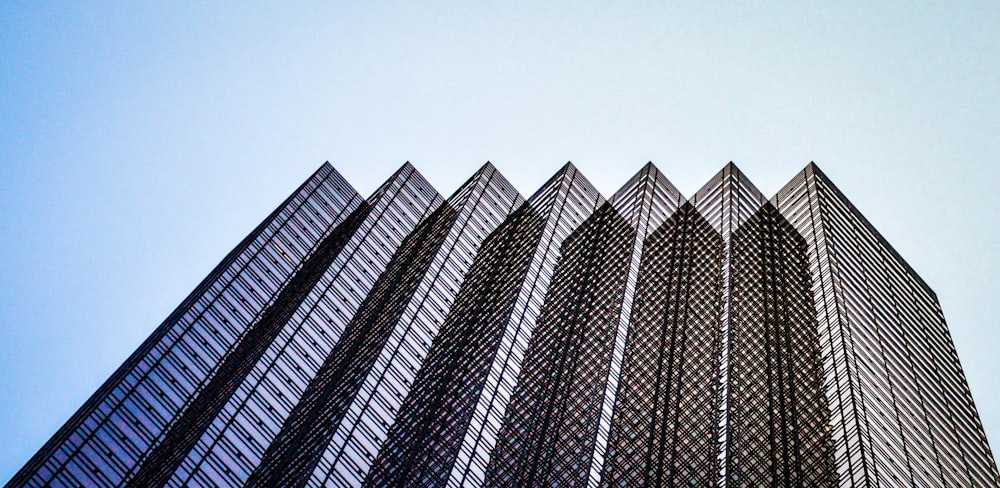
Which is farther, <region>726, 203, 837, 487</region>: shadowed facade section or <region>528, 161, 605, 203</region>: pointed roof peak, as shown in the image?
<region>528, 161, 605, 203</region>: pointed roof peak

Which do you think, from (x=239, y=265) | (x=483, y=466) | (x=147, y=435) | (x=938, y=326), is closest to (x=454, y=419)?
(x=483, y=466)

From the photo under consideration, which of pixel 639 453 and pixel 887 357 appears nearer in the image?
pixel 639 453

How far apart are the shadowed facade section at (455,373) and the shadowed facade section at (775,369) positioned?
1417cm

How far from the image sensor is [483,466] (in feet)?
154

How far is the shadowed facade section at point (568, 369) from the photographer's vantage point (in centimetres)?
5078

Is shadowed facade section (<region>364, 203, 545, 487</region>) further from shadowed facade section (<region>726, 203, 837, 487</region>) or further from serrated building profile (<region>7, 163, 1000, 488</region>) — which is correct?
shadowed facade section (<region>726, 203, 837, 487</region>)

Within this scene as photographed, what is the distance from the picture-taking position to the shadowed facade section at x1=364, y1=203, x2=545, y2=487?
1906 inches

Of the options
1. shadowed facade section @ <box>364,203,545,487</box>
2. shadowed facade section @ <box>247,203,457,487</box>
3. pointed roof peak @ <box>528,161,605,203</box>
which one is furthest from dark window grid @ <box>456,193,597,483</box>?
pointed roof peak @ <box>528,161,605,203</box>

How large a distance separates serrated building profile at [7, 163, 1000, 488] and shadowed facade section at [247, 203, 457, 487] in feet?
0.77

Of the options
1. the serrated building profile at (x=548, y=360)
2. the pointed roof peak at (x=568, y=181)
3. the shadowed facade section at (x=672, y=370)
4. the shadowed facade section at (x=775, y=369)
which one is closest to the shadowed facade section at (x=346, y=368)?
the serrated building profile at (x=548, y=360)

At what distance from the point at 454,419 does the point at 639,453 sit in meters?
11.6

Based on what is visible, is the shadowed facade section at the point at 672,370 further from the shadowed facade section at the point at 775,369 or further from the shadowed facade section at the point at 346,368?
the shadowed facade section at the point at 346,368

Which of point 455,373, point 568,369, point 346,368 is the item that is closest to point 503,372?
point 455,373

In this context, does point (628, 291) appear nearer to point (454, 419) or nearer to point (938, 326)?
point (454, 419)
